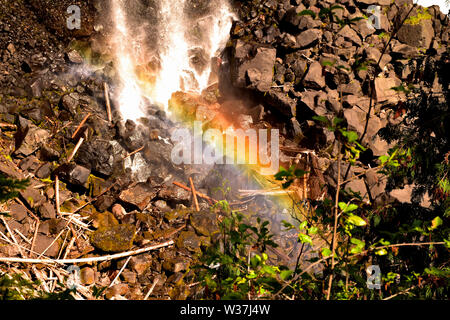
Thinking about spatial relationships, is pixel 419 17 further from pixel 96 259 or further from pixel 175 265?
pixel 96 259

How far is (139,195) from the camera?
4.90 meters

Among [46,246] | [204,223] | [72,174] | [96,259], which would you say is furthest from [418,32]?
[46,246]

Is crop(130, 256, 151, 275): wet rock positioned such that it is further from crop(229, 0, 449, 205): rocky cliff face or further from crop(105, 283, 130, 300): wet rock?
crop(229, 0, 449, 205): rocky cliff face

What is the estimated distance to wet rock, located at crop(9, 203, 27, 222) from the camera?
12.9 feet

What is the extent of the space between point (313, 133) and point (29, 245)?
582 centimetres

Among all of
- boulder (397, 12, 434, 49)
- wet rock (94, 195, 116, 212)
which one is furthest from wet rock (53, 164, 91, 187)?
boulder (397, 12, 434, 49)

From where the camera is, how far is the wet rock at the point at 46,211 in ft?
13.7

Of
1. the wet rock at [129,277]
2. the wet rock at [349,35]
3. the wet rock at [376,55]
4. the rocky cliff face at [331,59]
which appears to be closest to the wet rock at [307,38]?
the rocky cliff face at [331,59]

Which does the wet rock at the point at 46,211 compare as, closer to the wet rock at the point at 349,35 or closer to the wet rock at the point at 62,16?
the wet rock at the point at 62,16

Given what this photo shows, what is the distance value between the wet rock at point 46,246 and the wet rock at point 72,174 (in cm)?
106

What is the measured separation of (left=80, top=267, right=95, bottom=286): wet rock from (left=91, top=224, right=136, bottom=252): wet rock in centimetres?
34

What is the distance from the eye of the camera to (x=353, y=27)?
7.07 metres

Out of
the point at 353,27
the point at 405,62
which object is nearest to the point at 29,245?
the point at 353,27

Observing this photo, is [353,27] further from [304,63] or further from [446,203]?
[446,203]
